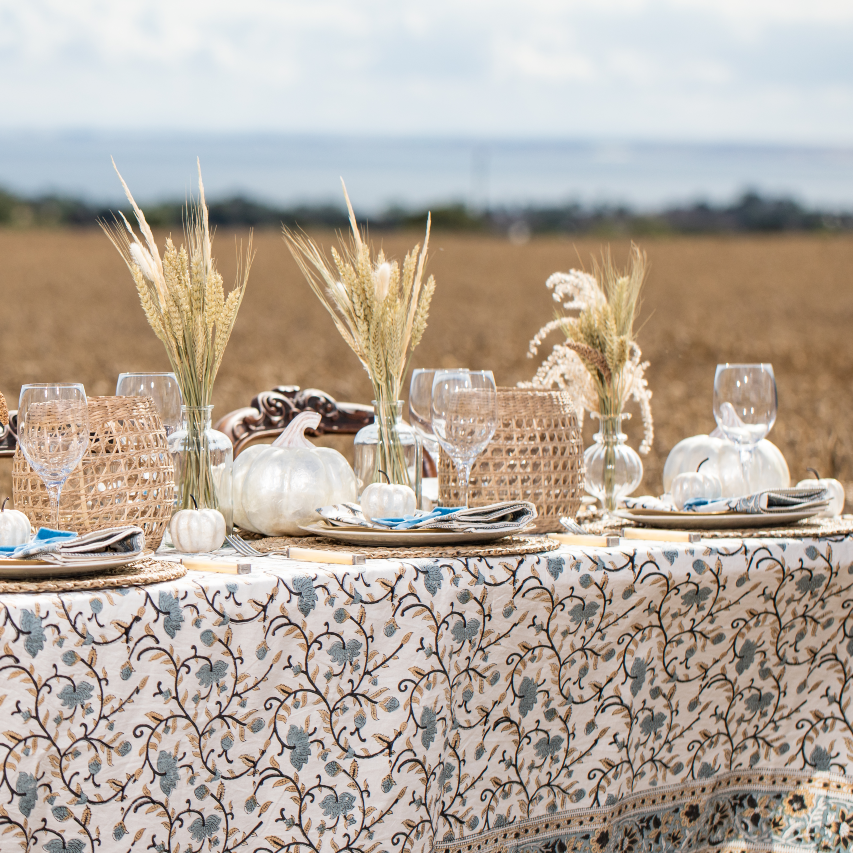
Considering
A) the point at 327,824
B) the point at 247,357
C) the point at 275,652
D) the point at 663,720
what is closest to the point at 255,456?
the point at 275,652

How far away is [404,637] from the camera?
6.17ft

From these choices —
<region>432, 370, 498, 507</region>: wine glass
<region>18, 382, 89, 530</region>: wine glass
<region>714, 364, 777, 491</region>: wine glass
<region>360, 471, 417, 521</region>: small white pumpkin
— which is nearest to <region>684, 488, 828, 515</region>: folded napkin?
<region>714, 364, 777, 491</region>: wine glass

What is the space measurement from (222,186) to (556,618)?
65.8m

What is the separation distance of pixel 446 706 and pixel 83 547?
0.68m

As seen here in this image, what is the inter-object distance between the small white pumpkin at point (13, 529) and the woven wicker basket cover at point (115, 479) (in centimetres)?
13

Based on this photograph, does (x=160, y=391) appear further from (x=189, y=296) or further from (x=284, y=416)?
(x=284, y=416)

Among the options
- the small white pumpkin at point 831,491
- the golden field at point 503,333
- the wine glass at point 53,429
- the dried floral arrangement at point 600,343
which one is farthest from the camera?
the golden field at point 503,333

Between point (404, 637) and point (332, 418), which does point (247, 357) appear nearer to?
point (332, 418)

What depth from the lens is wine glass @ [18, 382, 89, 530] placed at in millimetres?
1781

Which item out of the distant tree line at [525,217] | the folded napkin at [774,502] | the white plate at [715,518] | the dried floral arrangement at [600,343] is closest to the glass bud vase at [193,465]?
the dried floral arrangement at [600,343]

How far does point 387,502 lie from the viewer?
212cm

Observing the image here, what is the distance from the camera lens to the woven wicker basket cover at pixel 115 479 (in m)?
1.98

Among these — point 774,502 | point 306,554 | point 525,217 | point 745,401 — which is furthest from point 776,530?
point 525,217

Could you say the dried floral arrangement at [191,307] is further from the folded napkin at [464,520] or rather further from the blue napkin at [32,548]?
the blue napkin at [32,548]
